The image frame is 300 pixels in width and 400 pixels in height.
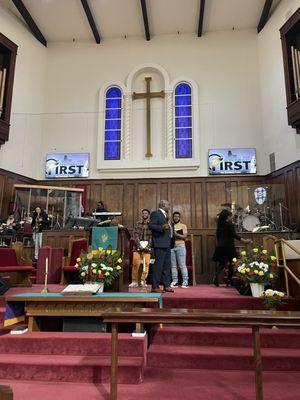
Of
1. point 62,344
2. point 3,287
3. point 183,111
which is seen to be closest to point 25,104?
point 183,111

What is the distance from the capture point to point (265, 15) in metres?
9.80

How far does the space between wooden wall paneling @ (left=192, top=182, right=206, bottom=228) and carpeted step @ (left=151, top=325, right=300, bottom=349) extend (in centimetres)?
598

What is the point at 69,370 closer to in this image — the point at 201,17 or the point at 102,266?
the point at 102,266

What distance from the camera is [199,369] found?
3283mm

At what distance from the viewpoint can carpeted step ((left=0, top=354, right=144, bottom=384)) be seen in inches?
116

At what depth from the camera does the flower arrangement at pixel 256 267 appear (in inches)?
180

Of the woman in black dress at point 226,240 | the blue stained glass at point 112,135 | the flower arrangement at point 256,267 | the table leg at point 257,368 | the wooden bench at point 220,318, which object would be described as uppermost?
the blue stained glass at point 112,135

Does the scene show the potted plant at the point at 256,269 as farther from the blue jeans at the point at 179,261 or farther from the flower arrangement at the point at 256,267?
the blue jeans at the point at 179,261

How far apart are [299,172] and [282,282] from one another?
389cm

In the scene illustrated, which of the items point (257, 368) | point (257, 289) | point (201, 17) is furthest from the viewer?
point (201, 17)

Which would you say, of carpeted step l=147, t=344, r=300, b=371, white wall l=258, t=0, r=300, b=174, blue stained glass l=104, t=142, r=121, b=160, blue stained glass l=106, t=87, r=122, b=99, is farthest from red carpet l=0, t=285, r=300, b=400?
blue stained glass l=106, t=87, r=122, b=99

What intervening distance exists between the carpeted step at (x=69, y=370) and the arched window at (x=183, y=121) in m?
7.85

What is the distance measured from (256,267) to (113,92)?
821 centimetres

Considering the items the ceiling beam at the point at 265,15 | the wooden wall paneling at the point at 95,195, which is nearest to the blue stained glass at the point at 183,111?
the ceiling beam at the point at 265,15
